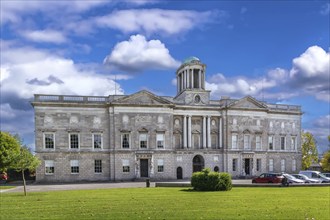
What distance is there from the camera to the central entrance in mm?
59741

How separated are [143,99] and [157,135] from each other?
19.1 ft

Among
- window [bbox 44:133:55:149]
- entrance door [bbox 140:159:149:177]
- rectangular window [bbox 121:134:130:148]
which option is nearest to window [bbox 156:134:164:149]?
entrance door [bbox 140:159:149:177]

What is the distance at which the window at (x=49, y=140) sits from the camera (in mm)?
52659

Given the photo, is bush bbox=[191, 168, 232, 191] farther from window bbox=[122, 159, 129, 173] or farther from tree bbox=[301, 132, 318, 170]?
tree bbox=[301, 132, 318, 170]

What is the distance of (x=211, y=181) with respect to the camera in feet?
102

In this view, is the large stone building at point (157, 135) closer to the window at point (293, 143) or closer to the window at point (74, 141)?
the window at point (74, 141)

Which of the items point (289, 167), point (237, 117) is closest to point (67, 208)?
point (237, 117)

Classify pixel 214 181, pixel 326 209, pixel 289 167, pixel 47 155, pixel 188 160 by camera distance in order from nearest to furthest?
pixel 326 209
pixel 214 181
pixel 47 155
pixel 188 160
pixel 289 167

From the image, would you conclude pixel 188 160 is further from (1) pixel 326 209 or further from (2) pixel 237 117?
(1) pixel 326 209

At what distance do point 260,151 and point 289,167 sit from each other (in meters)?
8.23

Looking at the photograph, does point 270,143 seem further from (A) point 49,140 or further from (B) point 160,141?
(A) point 49,140

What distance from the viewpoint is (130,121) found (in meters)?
55.1

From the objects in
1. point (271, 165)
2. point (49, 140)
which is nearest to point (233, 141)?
point (271, 165)

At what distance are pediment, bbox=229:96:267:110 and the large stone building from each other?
164 millimetres
